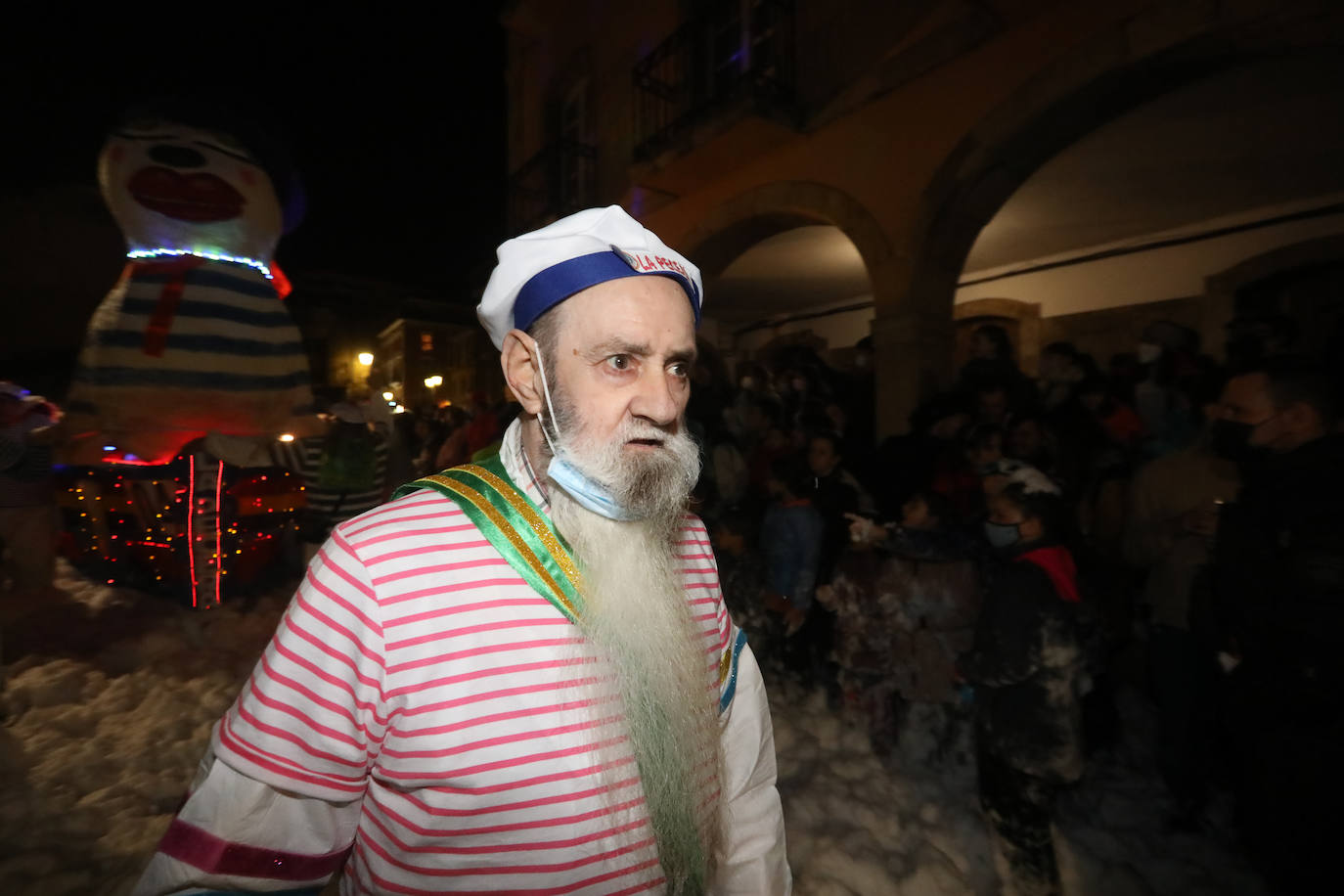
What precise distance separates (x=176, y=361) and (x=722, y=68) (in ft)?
22.1

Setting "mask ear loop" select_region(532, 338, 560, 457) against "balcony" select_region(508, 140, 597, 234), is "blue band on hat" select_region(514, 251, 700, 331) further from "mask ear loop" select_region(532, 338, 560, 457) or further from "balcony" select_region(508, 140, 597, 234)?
"balcony" select_region(508, 140, 597, 234)

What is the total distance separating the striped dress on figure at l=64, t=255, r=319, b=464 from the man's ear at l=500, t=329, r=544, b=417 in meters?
3.14

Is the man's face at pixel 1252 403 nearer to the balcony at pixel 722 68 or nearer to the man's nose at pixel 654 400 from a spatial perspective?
the man's nose at pixel 654 400

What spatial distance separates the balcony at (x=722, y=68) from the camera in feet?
20.7

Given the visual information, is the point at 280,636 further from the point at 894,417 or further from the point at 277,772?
the point at 894,417

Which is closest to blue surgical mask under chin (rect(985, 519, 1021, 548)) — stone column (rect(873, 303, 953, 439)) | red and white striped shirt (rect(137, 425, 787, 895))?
red and white striped shirt (rect(137, 425, 787, 895))

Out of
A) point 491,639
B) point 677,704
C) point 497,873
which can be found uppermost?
point 491,639

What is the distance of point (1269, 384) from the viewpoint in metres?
2.34

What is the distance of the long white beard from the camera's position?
3.84 feet

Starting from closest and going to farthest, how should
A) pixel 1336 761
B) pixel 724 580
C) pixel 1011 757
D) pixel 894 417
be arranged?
pixel 1336 761, pixel 1011 757, pixel 724 580, pixel 894 417

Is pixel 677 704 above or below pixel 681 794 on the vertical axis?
above

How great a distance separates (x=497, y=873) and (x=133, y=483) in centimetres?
507

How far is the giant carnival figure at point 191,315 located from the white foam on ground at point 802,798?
1.48 meters

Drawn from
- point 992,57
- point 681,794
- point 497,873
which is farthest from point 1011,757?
point 992,57
